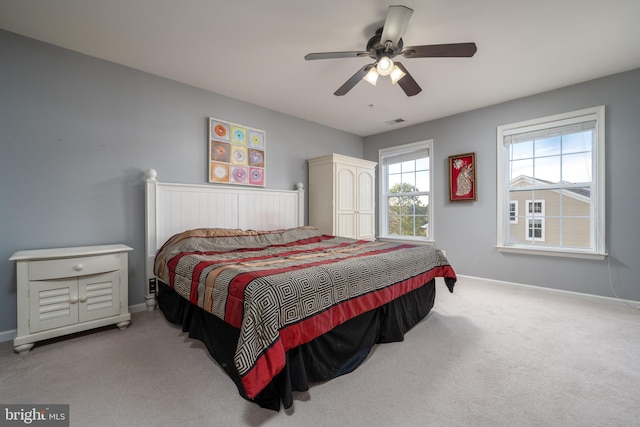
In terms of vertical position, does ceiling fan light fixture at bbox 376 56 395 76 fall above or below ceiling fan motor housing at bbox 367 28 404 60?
below

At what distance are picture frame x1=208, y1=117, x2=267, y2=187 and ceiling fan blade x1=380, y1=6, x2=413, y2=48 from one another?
2.11 metres

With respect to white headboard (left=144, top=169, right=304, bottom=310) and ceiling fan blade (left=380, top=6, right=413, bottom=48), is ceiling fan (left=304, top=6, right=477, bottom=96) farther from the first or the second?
white headboard (left=144, top=169, right=304, bottom=310)

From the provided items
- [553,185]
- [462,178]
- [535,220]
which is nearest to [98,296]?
[462,178]

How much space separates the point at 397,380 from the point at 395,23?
2.24 meters

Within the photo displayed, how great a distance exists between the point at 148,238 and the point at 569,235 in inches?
188

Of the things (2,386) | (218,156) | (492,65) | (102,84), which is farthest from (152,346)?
(492,65)

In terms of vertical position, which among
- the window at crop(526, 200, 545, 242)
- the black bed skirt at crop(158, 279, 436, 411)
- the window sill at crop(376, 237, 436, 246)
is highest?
the window at crop(526, 200, 545, 242)

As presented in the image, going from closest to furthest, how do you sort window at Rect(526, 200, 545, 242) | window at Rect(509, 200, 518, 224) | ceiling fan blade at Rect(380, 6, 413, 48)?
1. ceiling fan blade at Rect(380, 6, 413, 48)
2. window at Rect(526, 200, 545, 242)
3. window at Rect(509, 200, 518, 224)

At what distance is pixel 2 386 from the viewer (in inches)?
60.6

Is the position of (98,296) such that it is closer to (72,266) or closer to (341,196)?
(72,266)

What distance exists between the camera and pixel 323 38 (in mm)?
2271

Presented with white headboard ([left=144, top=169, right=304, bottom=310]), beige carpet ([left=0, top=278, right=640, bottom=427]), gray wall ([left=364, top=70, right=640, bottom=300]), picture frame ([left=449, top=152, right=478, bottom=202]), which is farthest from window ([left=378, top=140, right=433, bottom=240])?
beige carpet ([left=0, top=278, right=640, bottom=427])

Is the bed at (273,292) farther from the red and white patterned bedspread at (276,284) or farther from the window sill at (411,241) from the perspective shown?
the window sill at (411,241)
